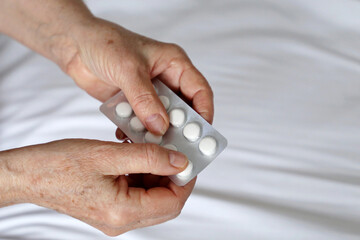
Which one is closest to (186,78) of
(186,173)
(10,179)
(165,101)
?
(165,101)

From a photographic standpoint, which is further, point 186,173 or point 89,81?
point 89,81

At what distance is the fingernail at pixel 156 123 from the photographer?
0.60 m

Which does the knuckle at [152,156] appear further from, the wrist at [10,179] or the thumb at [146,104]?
the wrist at [10,179]

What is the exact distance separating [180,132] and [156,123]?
0.18 ft

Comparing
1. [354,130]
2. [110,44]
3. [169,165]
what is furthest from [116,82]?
[354,130]

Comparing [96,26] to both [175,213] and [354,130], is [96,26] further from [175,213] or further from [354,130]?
[354,130]

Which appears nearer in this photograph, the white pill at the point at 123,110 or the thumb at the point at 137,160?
the thumb at the point at 137,160

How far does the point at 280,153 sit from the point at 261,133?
0.06 m

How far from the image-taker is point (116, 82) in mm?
663

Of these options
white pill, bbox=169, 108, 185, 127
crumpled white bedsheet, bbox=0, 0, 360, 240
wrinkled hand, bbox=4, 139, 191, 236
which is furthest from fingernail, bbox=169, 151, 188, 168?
crumpled white bedsheet, bbox=0, 0, 360, 240

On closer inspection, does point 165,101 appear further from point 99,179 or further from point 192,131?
point 99,179

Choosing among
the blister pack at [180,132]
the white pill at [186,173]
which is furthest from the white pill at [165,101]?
the white pill at [186,173]

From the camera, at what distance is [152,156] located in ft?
1.70

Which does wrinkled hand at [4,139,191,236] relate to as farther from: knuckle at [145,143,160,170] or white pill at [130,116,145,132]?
white pill at [130,116,145,132]
